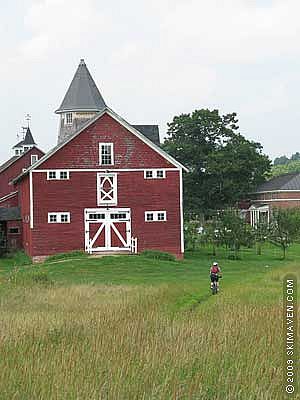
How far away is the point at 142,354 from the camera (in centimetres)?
1133

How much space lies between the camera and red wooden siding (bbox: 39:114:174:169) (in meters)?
43.4

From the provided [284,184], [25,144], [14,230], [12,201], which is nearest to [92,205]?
[14,230]

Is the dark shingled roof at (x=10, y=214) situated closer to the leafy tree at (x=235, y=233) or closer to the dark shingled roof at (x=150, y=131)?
the dark shingled roof at (x=150, y=131)

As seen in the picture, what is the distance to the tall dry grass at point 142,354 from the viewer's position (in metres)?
9.59

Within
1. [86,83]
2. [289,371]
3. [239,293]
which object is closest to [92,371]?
[289,371]

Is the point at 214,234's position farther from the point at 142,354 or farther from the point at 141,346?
the point at 142,354

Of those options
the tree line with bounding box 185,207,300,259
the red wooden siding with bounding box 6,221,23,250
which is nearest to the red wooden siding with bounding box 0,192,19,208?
the red wooden siding with bounding box 6,221,23,250

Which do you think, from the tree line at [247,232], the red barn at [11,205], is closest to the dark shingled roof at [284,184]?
the red barn at [11,205]

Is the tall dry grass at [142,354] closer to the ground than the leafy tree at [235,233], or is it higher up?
closer to the ground

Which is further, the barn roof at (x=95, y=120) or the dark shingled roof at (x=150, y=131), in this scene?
the dark shingled roof at (x=150, y=131)

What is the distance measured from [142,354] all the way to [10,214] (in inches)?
1581

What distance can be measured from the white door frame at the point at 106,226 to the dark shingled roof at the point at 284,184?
52753mm

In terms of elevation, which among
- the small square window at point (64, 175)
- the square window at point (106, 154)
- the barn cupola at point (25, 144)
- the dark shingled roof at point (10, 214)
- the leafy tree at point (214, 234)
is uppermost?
the barn cupola at point (25, 144)

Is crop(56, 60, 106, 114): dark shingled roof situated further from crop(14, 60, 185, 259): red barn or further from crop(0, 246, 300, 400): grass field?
crop(0, 246, 300, 400): grass field
